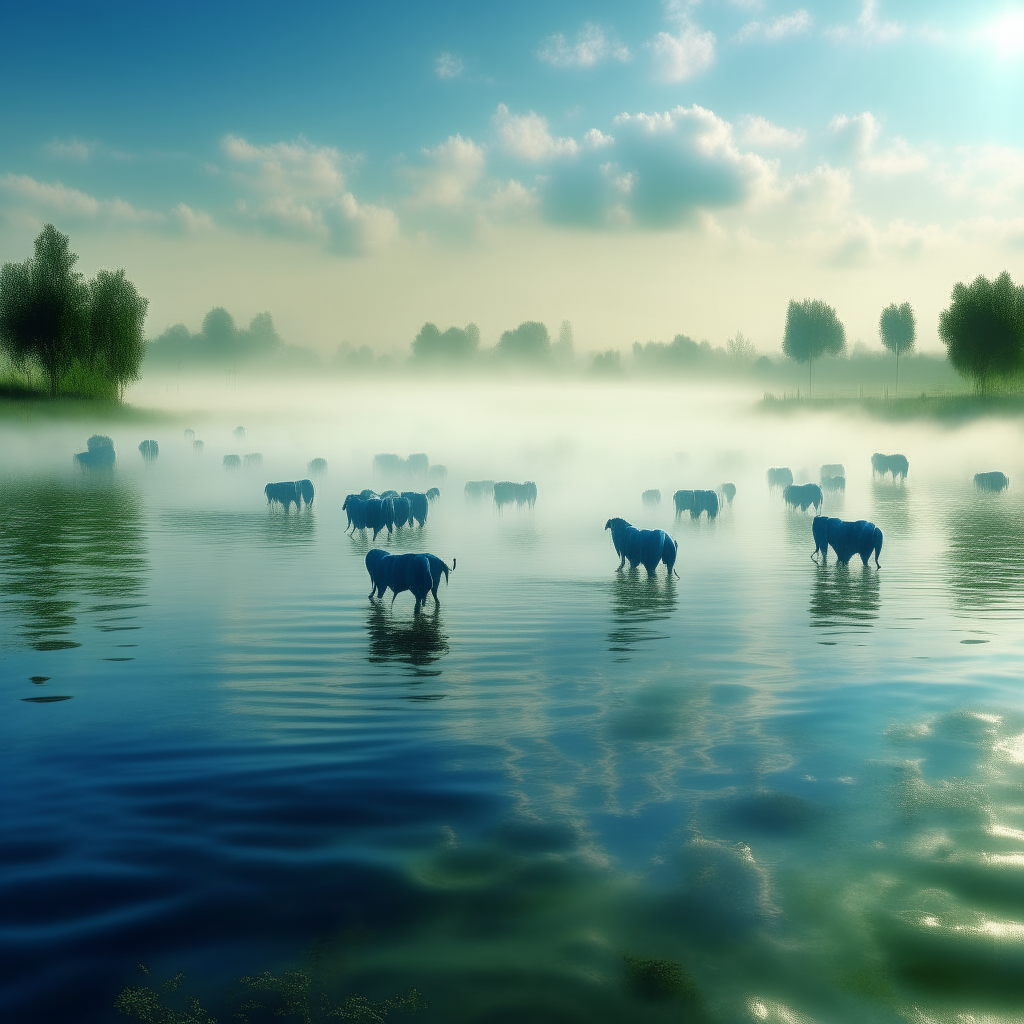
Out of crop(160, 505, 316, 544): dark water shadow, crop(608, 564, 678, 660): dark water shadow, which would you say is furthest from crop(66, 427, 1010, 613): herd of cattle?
crop(160, 505, 316, 544): dark water shadow

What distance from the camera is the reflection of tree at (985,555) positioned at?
70.4 ft

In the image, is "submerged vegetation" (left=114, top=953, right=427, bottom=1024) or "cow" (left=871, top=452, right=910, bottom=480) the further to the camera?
"cow" (left=871, top=452, right=910, bottom=480)

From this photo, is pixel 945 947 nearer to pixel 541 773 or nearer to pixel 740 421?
pixel 541 773

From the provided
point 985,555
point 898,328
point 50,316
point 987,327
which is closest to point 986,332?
point 987,327

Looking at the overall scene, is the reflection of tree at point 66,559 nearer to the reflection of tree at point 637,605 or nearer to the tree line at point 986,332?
the reflection of tree at point 637,605

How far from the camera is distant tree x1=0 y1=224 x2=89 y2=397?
97625 millimetres

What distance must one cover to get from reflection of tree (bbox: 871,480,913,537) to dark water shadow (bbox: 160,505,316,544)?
74.6 feet

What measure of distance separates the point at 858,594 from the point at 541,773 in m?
14.7

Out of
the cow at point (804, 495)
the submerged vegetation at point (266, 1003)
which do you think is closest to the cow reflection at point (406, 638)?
the submerged vegetation at point (266, 1003)

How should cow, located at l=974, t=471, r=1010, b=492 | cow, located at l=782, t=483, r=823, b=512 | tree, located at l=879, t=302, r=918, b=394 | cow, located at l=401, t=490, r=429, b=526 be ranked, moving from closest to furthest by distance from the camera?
cow, located at l=401, t=490, r=429, b=526 < cow, located at l=782, t=483, r=823, b=512 < cow, located at l=974, t=471, r=1010, b=492 < tree, located at l=879, t=302, r=918, b=394

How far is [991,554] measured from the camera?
1142 inches

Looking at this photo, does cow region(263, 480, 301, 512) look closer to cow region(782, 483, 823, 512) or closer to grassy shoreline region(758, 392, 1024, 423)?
cow region(782, 483, 823, 512)

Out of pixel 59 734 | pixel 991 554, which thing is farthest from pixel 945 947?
pixel 991 554

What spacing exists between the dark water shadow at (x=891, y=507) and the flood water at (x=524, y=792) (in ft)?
49.7
